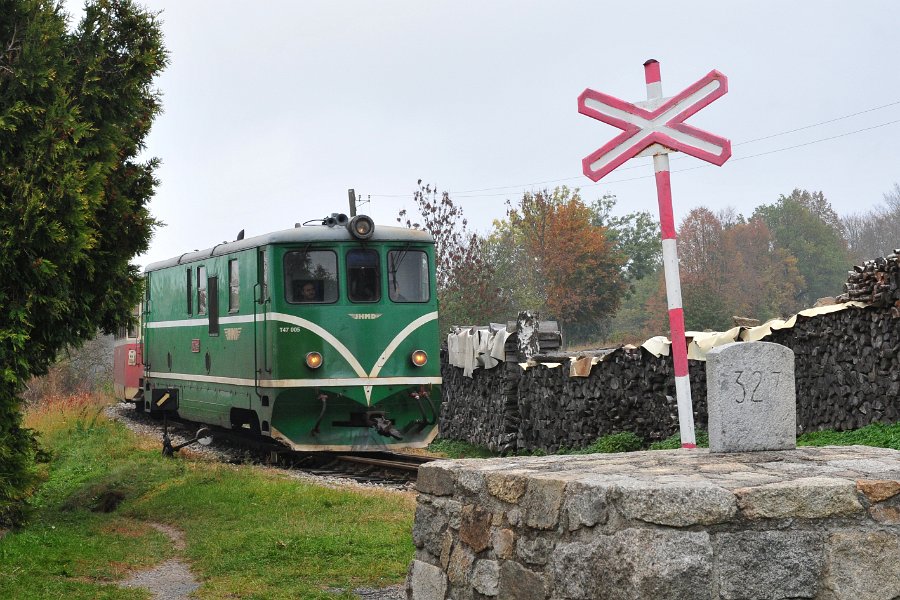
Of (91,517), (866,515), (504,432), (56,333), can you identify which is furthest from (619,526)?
(504,432)

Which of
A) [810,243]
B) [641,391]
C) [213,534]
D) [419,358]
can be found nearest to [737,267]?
[810,243]

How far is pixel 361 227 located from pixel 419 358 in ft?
6.22

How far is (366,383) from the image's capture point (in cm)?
1367

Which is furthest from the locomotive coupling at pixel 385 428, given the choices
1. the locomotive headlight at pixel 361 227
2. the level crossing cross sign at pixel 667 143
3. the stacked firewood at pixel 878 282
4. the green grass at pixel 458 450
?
the level crossing cross sign at pixel 667 143

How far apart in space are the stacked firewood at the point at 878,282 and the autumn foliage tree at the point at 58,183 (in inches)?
301

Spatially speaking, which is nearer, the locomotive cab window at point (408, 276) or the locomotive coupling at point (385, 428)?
the locomotive coupling at point (385, 428)

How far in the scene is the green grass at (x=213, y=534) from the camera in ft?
24.8

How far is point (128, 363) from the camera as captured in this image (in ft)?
76.1

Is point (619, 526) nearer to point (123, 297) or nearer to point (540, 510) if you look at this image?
point (540, 510)

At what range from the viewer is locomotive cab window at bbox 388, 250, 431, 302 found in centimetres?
1419

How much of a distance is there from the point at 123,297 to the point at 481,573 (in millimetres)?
6081

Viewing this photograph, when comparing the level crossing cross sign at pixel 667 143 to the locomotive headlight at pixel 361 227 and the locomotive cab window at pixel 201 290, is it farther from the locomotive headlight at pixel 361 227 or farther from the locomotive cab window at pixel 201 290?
the locomotive cab window at pixel 201 290

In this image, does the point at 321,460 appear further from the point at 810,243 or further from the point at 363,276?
the point at 810,243

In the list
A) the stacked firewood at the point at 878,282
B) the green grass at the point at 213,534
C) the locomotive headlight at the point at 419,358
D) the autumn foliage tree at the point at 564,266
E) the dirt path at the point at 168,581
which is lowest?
the dirt path at the point at 168,581
